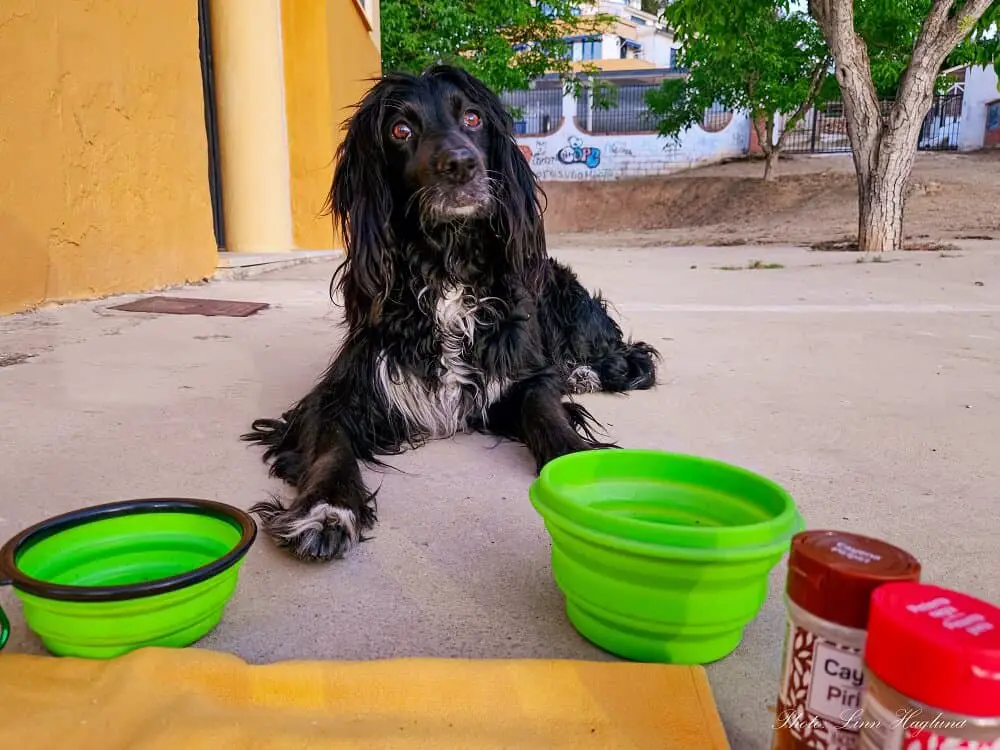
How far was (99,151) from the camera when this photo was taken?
502cm

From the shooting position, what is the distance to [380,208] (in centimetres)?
254

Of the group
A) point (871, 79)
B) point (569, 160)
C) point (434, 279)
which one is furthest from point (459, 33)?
point (434, 279)

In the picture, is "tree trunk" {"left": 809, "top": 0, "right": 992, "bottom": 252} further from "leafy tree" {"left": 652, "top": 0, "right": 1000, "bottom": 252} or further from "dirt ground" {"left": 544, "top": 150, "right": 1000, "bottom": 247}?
"dirt ground" {"left": 544, "top": 150, "right": 1000, "bottom": 247}

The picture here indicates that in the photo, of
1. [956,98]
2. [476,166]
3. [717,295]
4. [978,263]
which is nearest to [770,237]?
[978,263]

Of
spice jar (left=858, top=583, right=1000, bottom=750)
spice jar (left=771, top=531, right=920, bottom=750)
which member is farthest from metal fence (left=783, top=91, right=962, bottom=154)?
spice jar (left=858, top=583, right=1000, bottom=750)

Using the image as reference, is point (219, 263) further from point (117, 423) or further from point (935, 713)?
point (935, 713)

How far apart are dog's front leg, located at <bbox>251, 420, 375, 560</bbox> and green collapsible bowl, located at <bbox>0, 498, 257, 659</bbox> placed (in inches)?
8.8

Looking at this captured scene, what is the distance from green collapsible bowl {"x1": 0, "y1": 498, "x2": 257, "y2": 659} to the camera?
1143mm

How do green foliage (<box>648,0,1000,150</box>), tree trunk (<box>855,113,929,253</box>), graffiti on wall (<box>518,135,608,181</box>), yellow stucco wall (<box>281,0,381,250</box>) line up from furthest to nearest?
graffiti on wall (<box>518,135,608,181</box>), green foliage (<box>648,0,1000,150</box>), yellow stucco wall (<box>281,0,381,250</box>), tree trunk (<box>855,113,929,253</box>)

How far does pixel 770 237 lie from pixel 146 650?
1472 centimetres

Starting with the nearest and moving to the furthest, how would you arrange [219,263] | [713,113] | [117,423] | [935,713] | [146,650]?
[935,713] → [146,650] → [117,423] → [219,263] → [713,113]

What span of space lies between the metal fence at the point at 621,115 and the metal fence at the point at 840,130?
595 centimetres

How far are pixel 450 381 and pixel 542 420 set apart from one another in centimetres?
39

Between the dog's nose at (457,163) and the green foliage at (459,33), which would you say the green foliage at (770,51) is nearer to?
the green foliage at (459,33)
